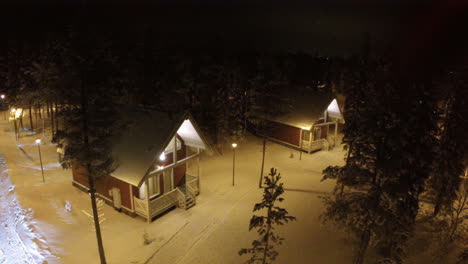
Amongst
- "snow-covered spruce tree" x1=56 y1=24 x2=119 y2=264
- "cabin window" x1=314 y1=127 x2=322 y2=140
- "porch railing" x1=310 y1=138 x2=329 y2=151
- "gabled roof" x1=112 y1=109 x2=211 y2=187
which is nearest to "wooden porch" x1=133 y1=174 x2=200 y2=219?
"gabled roof" x1=112 y1=109 x2=211 y2=187

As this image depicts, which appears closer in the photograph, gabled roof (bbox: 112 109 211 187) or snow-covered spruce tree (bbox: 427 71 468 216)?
snow-covered spruce tree (bbox: 427 71 468 216)

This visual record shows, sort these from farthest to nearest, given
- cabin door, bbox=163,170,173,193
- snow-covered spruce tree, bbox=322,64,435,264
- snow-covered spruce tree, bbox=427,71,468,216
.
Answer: cabin door, bbox=163,170,173,193, snow-covered spruce tree, bbox=427,71,468,216, snow-covered spruce tree, bbox=322,64,435,264

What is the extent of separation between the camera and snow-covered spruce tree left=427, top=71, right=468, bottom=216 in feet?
56.4

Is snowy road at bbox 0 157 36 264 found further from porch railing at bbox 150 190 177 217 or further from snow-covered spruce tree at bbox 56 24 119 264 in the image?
porch railing at bbox 150 190 177 217

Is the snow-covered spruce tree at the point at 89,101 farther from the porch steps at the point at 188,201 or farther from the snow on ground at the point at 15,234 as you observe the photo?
the porch steps at the point at 188,201

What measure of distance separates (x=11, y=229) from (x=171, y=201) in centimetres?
906

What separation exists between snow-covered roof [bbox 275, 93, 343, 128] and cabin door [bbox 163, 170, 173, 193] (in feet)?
47.5

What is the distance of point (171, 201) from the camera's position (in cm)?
1978

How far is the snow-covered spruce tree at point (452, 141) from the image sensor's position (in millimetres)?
17178

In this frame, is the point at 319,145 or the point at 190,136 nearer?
the point at 190,136

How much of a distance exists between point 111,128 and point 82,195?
10682 mm

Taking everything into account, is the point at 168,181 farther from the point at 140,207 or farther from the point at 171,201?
the point at 140,207

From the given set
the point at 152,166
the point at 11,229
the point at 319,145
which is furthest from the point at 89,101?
the point at 319,145

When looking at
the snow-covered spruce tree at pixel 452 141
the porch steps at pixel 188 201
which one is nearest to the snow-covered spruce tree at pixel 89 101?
the porch steps at pixel 188 201
